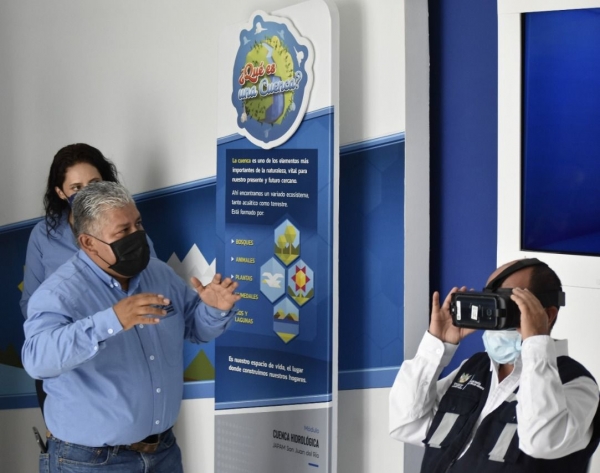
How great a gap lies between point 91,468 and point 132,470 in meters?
0.12

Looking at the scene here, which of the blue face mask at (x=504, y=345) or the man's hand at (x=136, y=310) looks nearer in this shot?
the blue face mask at (x=504, y=345)

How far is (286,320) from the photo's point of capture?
10.8ft

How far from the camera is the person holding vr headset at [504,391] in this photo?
1993mm

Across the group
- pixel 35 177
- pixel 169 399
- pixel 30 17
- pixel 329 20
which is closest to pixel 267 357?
pixel 169 399

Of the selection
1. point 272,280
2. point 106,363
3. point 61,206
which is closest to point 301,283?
point 272,280

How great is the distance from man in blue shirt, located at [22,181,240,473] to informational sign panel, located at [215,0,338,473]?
61cm

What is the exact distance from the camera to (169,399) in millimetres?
2654

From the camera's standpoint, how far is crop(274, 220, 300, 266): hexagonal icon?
325 centimetres

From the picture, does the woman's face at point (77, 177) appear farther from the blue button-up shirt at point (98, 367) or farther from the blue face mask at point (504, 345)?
the blue face mask at point (504, 345)

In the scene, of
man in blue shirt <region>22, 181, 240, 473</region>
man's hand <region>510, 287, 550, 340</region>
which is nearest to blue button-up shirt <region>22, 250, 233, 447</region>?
man in blue shirt <region>22, 181, 240, 473</region>

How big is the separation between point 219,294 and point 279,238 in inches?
26.1

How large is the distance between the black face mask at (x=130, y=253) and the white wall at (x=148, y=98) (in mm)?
1023

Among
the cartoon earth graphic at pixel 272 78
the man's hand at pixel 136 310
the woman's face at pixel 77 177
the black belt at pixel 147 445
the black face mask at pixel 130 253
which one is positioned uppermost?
the cartoon earth graphic at pixel 272 78

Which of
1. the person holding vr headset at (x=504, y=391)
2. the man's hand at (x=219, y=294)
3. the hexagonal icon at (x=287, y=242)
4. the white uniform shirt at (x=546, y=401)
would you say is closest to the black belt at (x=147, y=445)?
the man's hand at (x=219, y=294)
